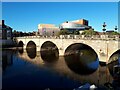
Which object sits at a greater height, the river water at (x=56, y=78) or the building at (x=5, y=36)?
the building at (x=5, y=36)

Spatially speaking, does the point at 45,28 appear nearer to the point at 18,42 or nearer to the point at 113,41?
the point at 18,42

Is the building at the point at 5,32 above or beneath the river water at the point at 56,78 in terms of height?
above

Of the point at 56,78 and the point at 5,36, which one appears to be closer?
the point at 56,78

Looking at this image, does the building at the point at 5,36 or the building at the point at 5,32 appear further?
the building at the point at 5,32

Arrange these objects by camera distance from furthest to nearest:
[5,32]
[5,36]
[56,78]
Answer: [5,32]
[5,36]
[56,78]

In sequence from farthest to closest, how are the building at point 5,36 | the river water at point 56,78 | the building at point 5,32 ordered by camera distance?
1. the building at point 5,32
2. the building at point 5,36
3. the river water at point 56,78

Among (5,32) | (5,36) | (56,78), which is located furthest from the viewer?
(5,32)

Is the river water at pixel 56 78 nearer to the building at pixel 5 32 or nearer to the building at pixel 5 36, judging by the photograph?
the building at pixel 5 36

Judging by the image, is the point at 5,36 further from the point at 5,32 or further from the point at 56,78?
the point at 56,78

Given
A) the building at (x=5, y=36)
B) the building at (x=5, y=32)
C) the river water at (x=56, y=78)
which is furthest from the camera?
the building at (x=5, y=32)

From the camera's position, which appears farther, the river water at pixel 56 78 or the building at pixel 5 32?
the building at pixel 5 32

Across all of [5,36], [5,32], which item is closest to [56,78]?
[5,36]

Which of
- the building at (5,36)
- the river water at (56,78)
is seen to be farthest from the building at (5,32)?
the river water at (56,78)

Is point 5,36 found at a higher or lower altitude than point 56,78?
higher
